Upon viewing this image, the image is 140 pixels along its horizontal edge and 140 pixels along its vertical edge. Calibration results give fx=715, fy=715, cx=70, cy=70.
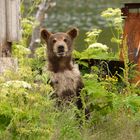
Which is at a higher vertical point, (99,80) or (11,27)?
(11,27)

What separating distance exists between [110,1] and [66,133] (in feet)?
75.0

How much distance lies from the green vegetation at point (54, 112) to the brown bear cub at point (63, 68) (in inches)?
5.6

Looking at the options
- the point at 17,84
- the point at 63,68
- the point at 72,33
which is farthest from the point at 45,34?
the point at 17,84

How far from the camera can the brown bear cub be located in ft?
28.5

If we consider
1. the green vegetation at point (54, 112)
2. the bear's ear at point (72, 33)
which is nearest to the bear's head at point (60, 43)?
the bear's ear at point (72, 33)

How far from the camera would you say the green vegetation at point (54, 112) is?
21.2ft

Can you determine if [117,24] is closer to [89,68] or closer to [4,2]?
[89,68]

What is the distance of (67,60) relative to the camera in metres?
8.87

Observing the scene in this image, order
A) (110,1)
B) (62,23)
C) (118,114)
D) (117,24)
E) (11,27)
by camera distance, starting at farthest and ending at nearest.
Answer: (110,1)
(62,23)
(117,24)
(11,27)
(118,114)

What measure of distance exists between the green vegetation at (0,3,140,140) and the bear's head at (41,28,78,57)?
0.97 feet

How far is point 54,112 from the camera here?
7.13 meters

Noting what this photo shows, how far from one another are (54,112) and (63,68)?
5.91ft

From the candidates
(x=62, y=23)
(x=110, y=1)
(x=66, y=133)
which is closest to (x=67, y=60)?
(x=66, y=133)

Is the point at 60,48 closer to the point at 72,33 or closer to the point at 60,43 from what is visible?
the point at 60,43
